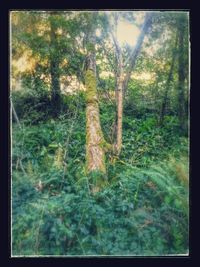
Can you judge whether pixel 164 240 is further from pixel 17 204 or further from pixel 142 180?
pixel 17 204

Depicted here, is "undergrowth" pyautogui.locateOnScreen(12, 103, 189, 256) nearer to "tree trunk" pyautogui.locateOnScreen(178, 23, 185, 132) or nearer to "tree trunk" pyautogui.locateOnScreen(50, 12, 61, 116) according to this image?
"tree trunk" pyautogui.locateOnScreen(178, 23, 185, 132)

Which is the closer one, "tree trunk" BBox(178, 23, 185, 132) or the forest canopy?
the forest canopy

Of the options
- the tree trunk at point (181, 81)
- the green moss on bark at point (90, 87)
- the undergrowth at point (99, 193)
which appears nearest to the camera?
the undergrowth at point (99, 193)

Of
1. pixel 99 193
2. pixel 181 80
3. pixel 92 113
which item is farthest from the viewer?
pixel 92 113

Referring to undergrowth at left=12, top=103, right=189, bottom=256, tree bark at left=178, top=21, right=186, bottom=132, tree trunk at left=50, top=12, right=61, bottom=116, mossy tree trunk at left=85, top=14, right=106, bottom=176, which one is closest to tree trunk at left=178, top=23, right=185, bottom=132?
tree bark at left=178, top=21, right=186, bottom=132

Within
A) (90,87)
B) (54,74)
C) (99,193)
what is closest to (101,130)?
(90,87)

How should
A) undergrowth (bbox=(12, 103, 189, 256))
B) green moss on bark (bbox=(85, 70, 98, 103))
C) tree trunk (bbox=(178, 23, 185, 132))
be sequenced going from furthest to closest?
green moss on bark (bbox=(85, 70, 98, 103)) → tree trunk (bbox=(178, 23, 185, 132)) → undergrowth (bbox=(12, 103, 189, 256))

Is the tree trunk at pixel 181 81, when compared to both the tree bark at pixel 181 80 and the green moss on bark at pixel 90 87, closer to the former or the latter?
the tree bark at pixel 181 80

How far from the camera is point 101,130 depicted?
5.11 metres

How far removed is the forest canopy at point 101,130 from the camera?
15.5 ft

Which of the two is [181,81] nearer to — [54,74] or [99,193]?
[54,74]

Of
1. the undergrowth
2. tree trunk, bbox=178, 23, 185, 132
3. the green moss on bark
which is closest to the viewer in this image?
the undergrowth

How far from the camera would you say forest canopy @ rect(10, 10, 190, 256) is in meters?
4.71

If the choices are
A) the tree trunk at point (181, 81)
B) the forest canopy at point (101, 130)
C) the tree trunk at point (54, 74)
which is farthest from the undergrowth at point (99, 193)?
the tree trunk at point (54, 74)
